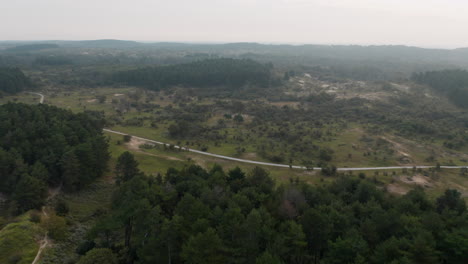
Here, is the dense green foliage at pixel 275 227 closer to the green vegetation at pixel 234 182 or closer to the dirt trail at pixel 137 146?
the green vegetation at pixel 234 182

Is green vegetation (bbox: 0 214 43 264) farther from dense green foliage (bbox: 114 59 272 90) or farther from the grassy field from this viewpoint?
dense green foliage (bbox: 114 59 272 90)

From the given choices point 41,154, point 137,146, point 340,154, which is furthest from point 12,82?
point 340,154

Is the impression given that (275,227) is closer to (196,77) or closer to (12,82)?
(196,77)

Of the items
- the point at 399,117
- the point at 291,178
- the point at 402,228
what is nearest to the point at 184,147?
the point at 291,178

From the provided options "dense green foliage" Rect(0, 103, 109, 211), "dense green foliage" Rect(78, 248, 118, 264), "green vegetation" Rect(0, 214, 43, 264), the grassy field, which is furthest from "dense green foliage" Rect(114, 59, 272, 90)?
"dense green foliage" Rect(78, 248, 118, 264)

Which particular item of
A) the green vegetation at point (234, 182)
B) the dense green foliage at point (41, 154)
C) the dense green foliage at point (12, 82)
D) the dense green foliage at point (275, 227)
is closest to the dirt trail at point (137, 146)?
the green vegetation at point (234, 182)
